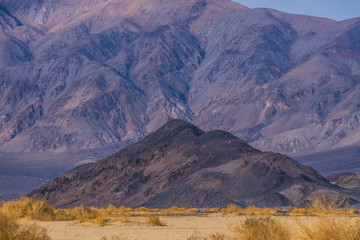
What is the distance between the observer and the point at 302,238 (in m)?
14.6

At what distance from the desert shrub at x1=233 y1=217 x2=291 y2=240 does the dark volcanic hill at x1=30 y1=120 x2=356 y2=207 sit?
3996 centimetres

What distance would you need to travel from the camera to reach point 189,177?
239 feet

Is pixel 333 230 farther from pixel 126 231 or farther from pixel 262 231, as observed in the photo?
pixel 126 231

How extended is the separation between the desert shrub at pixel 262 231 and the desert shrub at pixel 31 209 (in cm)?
1247

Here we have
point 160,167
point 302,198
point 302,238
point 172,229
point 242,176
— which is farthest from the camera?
point 160,167

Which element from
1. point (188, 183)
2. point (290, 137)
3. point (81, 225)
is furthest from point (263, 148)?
point (81, 225)

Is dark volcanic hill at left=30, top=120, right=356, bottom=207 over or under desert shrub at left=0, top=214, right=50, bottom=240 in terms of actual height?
under

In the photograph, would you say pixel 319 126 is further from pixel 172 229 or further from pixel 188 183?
pixel 172 229

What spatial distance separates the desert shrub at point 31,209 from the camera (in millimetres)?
25750

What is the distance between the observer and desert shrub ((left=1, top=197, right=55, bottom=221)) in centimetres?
2575

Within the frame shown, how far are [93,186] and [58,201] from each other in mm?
5034

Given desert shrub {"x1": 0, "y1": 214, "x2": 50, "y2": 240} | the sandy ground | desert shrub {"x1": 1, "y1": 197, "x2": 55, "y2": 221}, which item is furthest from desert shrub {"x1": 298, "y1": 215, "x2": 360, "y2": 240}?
desert shrub {"x1": 1, "y1": 197, "x2": 55, "y2": 221}

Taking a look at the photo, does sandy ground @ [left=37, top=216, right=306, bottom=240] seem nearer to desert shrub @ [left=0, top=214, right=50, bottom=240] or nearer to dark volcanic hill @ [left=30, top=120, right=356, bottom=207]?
desert shrub @ [left=0, top=214, right=50, bottom=240]

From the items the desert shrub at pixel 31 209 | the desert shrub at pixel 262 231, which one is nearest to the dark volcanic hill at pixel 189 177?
the desert shrub at pixel 31 209
